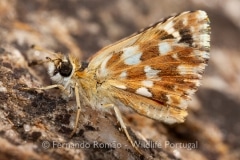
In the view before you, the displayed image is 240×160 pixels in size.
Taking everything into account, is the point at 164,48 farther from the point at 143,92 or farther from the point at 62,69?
the point at 62,69

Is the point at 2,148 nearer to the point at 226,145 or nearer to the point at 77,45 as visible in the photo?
the point at 77,45

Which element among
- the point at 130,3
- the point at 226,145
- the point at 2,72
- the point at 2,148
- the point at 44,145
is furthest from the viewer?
the point at 130,3

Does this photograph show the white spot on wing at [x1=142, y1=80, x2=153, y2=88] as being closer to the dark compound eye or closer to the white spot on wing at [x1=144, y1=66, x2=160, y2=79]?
the white spot on wing at [x1=144, y1=66, x2=160, y2=79]

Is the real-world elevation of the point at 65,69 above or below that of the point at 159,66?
below

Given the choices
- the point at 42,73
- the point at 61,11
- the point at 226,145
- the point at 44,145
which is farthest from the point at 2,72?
the point at 226,145

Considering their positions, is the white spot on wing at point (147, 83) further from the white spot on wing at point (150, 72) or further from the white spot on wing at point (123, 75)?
the white spot on wing at point (123, 75)

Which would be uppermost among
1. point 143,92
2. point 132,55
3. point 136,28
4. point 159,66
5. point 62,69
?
point 136,28

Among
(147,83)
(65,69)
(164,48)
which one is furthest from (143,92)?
(65,69)
